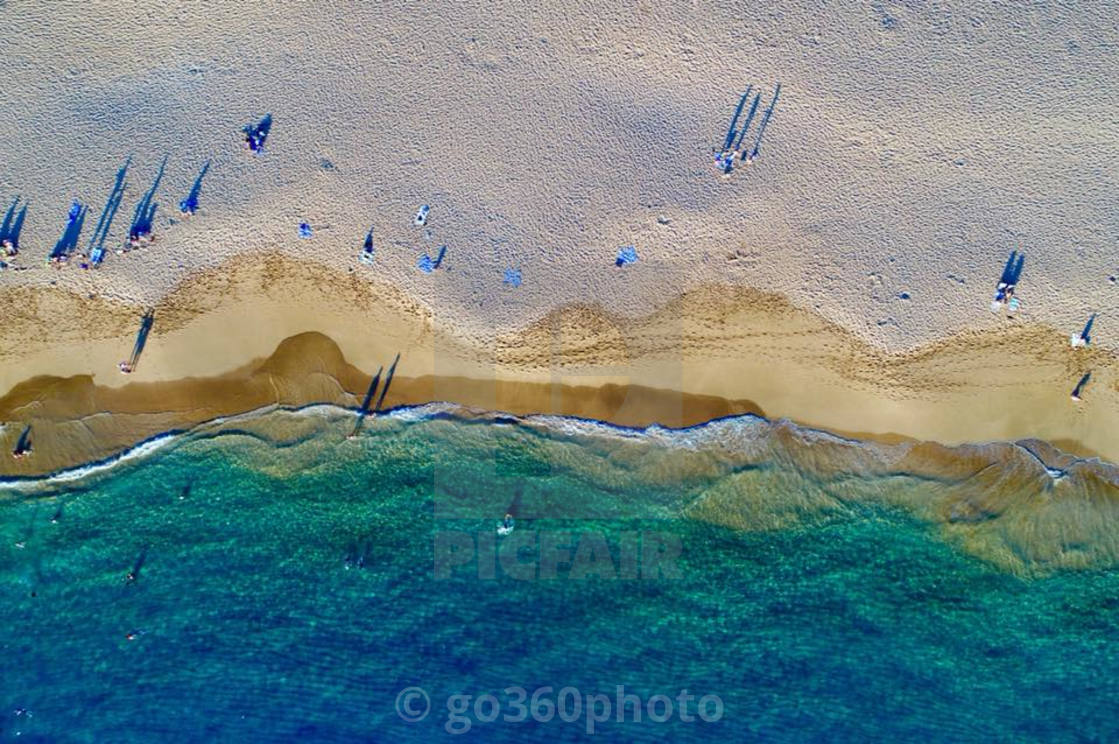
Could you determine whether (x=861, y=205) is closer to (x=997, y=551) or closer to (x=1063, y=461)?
(x=1063, y=461)

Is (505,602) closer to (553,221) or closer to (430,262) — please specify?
(430,262)

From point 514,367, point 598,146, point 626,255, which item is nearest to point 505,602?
point 514,367

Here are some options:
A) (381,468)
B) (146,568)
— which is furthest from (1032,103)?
(146,568)

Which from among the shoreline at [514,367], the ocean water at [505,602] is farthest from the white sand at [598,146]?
→ the ocean water at [505,602]

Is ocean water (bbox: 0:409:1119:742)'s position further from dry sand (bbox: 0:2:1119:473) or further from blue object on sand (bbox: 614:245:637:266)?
blue object on sand (bbox: 614:245:637:266)

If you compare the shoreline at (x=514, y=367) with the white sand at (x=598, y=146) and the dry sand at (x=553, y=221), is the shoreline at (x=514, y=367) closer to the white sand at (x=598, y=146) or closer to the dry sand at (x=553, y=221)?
the dry sand at (x=553, y=221)

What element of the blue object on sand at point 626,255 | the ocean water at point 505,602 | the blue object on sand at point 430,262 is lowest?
the ocean water at point 505,602
